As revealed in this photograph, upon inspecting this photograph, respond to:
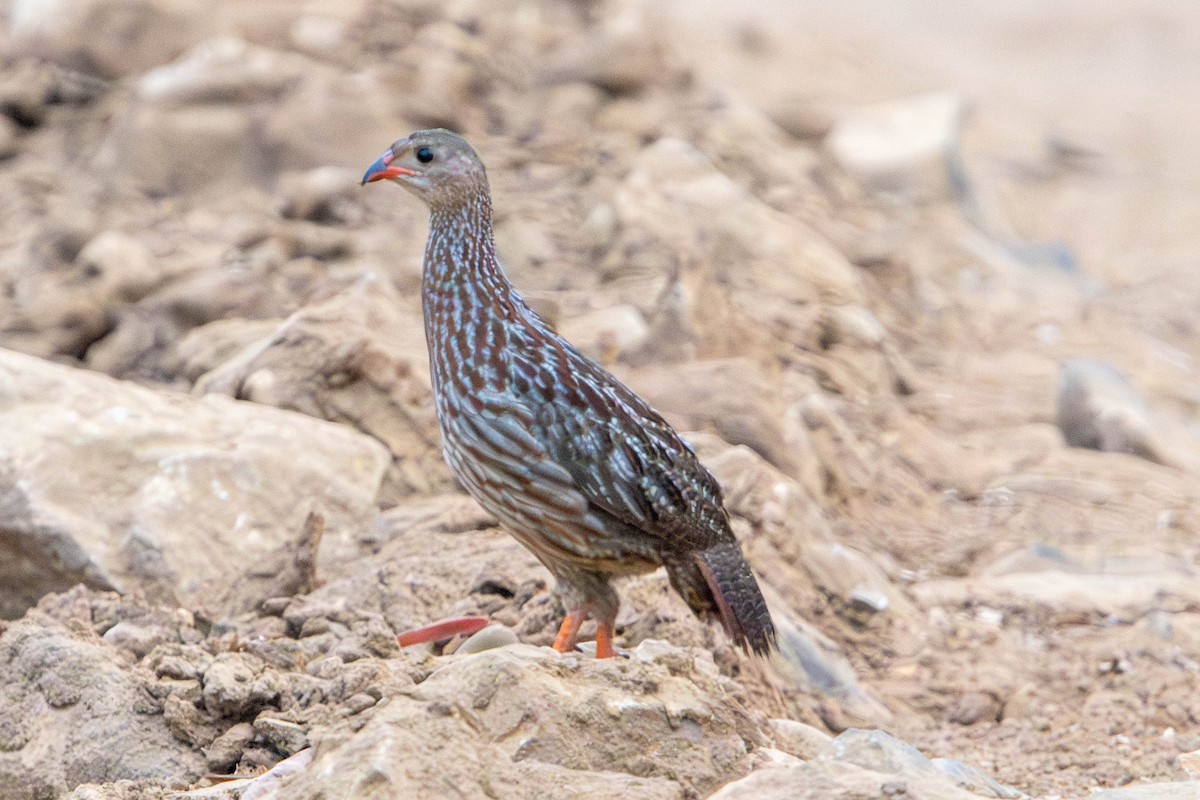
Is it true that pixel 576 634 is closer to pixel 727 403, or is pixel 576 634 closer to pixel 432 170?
pixel 432 170

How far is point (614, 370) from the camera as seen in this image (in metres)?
8.59

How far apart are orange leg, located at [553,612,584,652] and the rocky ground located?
0.72ft

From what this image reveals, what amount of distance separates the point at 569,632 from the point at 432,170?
159 cm

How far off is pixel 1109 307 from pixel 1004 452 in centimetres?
418

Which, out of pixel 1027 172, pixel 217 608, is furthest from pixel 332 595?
pixel 1027 172

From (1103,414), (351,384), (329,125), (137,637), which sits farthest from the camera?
(329,125)

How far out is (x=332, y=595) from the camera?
5727 millimetres

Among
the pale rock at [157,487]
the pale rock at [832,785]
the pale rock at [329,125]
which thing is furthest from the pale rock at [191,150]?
the pale rock at [832,785]

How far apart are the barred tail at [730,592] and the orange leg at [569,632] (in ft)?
1.12

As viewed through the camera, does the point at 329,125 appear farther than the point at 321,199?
Yes

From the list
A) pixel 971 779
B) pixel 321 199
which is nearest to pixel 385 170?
pixel 971 779

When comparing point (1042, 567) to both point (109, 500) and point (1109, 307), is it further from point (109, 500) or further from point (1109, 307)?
point (1109, 307)

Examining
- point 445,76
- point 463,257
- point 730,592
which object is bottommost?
point 730,592

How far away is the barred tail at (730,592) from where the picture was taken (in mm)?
4992
